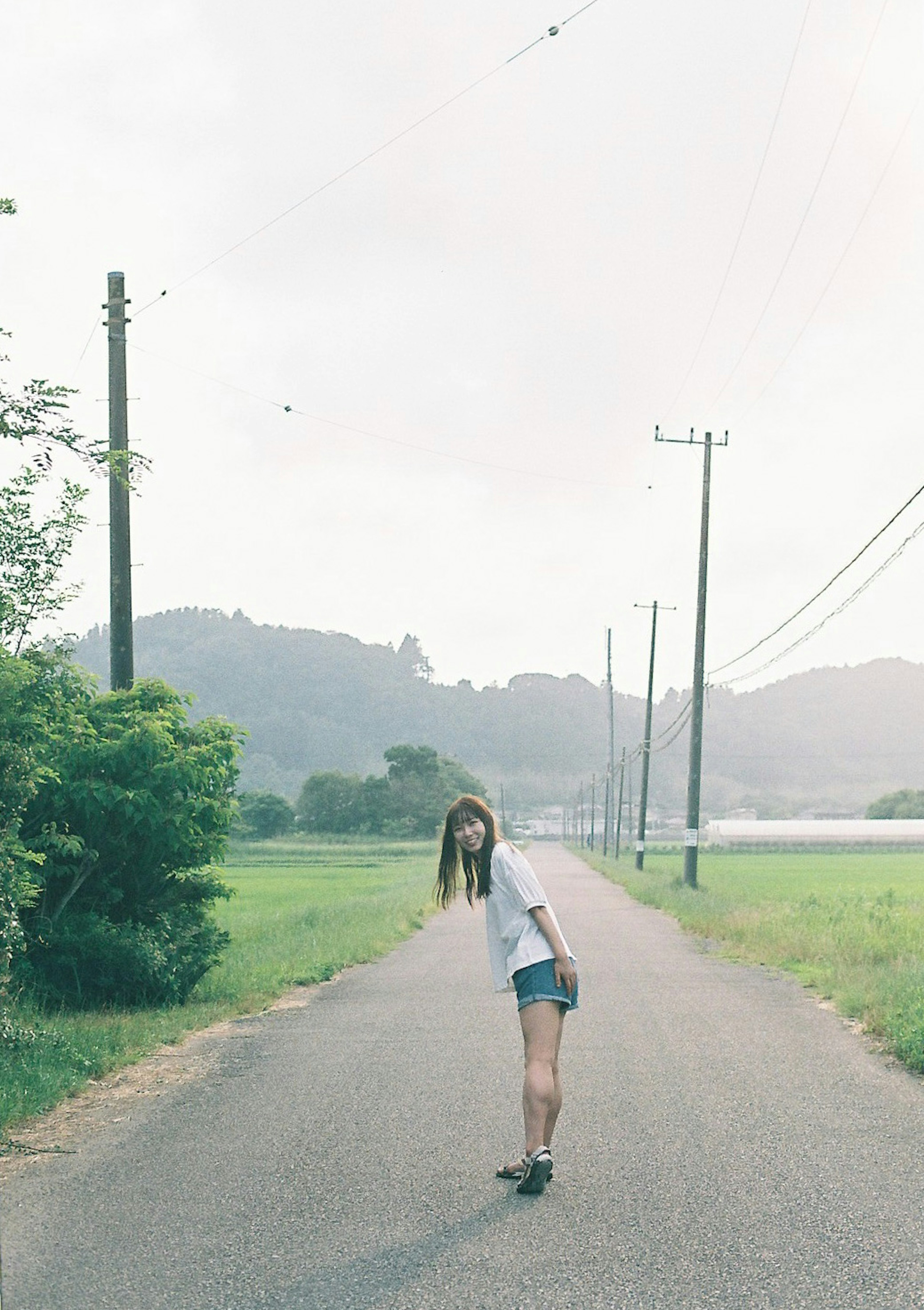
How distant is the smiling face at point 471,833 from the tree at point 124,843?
17.9 ft

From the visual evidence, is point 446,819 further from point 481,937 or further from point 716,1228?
point 481,937

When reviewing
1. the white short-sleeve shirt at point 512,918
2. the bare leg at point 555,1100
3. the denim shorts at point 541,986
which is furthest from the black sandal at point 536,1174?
the white short-sleeve shirt at point 512,918

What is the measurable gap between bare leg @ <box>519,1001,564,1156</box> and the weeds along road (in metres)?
0.29

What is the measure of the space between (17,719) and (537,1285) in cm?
564

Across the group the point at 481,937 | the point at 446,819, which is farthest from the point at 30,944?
the point at 481,937

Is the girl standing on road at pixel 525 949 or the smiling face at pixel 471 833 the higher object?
the smiling face at pixel 471 833

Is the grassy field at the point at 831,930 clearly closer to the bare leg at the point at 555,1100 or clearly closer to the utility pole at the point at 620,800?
the bare leg at the point at 555,1100


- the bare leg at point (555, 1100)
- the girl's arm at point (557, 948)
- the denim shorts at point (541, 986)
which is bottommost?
the bare leg at point (555, 1100)

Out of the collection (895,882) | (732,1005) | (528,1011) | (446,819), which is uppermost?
(446,819)

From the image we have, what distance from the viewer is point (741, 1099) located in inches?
335

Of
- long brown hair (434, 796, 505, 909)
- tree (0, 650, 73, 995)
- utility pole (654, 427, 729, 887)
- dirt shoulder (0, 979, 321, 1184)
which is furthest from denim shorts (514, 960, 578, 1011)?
utility pole (654, 427, 729, 887)

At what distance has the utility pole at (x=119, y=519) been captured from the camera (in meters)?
15.0

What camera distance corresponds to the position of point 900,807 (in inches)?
5256

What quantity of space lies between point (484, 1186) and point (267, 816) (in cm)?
10963
